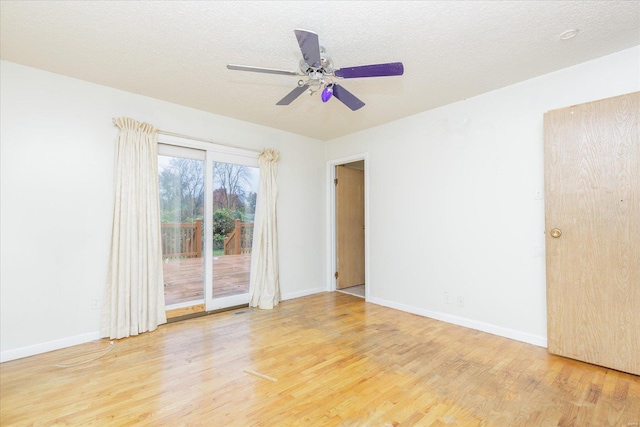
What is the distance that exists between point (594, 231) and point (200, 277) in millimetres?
4160

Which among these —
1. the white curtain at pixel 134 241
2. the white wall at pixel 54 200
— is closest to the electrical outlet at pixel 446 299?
the white curtain at pixel 134 241

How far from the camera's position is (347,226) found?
5.26m

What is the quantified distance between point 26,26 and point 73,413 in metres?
2.70

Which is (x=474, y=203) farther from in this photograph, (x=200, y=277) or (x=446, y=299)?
(x=200, y=277)

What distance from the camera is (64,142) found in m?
2.87

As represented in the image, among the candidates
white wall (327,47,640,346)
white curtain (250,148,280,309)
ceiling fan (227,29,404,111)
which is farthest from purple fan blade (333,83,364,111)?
white curtain (250,148,280,309)

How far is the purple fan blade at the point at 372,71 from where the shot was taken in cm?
203

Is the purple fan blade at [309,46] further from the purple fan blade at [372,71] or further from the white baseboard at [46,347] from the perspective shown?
the white baseboard at [46,347]

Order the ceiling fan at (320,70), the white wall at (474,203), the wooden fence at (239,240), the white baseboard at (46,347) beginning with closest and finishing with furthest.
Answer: the ceiling fan at (320,70) → the white baseboard at (46,347) → the white wall at (474,203) → the wooden fence at (239,240)

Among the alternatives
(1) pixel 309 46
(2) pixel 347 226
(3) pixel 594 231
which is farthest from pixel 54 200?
(3) pixel 594 231

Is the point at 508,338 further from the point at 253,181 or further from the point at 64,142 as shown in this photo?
the point at 64,142

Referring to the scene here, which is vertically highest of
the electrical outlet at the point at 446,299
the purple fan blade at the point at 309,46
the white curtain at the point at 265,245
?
the purple fan blade at the point at 309,46

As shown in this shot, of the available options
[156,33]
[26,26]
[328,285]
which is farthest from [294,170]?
[26,26]

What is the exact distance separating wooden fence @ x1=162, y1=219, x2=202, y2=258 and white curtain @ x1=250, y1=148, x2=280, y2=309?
0.77 meters
